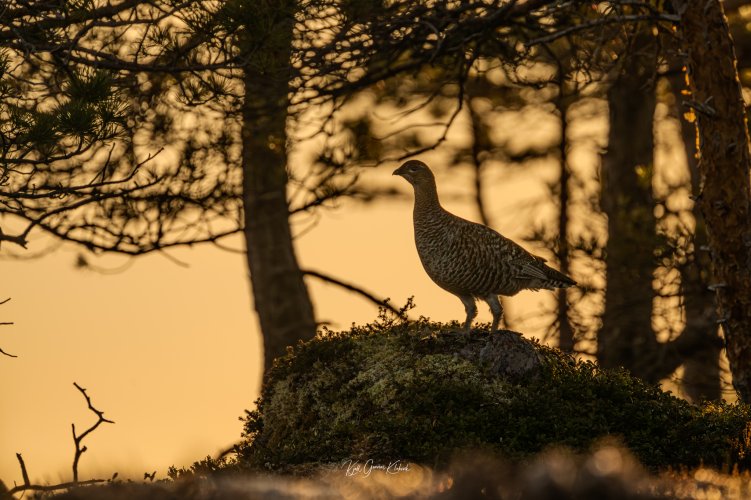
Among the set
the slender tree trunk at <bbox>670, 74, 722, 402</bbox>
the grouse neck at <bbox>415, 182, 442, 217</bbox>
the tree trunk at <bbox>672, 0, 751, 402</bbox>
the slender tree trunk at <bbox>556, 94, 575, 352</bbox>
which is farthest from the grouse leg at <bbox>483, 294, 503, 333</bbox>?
the slender tree trunk at <bbox>556, 94, 575, 352</bbox>

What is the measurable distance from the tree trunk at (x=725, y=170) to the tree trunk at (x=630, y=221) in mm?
2208

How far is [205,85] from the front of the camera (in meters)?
10.7

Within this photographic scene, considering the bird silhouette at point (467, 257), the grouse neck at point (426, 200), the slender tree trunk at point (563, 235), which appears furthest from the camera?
the slender tree trunk at point (563, 235)

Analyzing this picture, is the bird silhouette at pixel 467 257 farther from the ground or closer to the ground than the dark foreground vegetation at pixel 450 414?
farther from the ground

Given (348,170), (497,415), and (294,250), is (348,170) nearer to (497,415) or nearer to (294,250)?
(294,250)

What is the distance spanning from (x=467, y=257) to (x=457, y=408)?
5.74 ft

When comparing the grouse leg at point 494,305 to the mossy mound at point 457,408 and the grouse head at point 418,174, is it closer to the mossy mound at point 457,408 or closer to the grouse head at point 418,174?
the mossy mound at point 457,408

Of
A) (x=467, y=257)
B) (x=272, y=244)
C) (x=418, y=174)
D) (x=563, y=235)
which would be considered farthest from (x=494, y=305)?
(x=563, y=235)

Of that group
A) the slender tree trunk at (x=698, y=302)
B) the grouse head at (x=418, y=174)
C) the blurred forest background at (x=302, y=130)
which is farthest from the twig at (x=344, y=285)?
the grouse head at (x=418, y=174)

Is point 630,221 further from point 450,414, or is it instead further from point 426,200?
point 450,414

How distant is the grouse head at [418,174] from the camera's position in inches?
410

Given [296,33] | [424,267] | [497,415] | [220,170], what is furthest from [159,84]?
[497,415]

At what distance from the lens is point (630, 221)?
14289 millimetres

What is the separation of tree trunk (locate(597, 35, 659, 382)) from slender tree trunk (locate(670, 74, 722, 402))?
1.67ft
